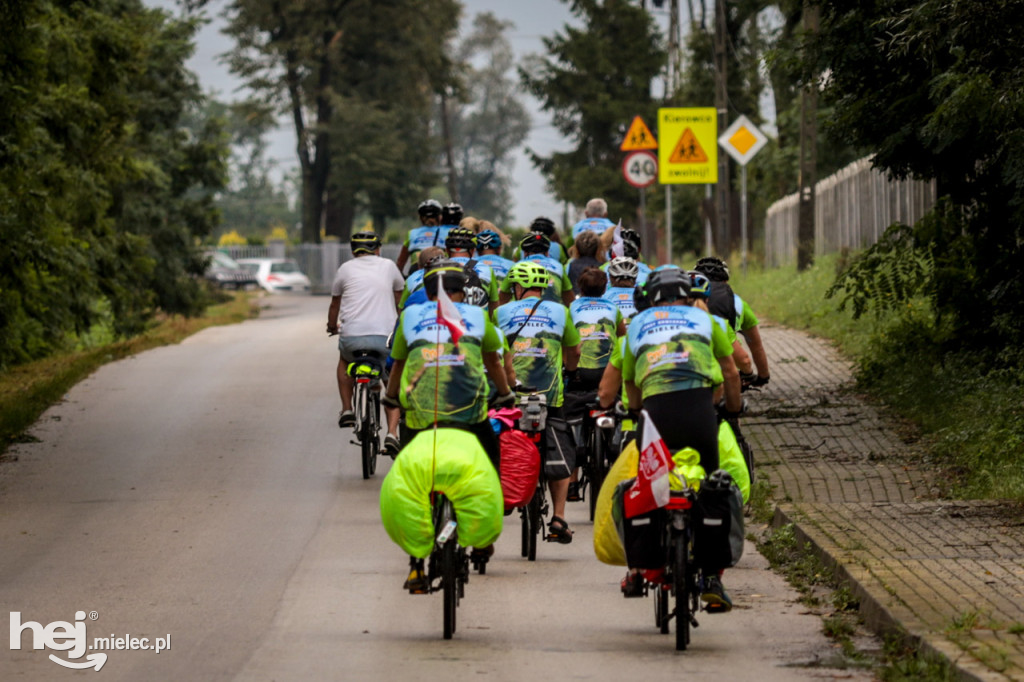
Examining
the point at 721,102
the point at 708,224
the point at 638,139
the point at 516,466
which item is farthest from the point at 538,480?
the point at 708,224

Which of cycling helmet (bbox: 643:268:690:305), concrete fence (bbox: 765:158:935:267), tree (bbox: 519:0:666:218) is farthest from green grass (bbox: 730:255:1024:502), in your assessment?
tree (bbox: 519:0:666:218)

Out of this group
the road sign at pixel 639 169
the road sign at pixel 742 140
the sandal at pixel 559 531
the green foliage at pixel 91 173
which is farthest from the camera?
the road sign at pixel 742 140

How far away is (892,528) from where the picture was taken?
1059 centimetres

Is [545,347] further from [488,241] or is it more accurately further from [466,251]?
[488,241]

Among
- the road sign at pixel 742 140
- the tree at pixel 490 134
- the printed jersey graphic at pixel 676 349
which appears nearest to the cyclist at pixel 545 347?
the printed jersey graphic at pixel 676 349

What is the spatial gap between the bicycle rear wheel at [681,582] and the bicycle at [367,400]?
21.0ft

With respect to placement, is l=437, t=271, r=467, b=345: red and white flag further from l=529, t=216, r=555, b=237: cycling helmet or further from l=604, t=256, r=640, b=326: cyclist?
l=529, t=216, r=555, b=237: cycling helmet

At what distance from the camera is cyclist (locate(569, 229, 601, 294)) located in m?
15.6

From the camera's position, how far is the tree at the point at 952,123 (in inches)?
504

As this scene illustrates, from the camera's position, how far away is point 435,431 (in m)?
8.43

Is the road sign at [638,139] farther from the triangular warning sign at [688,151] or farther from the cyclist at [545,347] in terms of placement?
the cyclist at [545,347]

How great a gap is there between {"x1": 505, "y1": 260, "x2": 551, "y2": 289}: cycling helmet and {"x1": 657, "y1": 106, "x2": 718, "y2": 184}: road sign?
1628cm

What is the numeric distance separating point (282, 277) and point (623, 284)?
58.2 m

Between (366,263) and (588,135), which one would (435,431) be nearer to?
(366,263)
